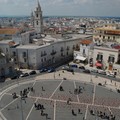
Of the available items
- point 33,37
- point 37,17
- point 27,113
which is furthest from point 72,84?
point 37,17

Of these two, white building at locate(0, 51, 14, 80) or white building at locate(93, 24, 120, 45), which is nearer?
white building at locate(0, 51, 14, 80)

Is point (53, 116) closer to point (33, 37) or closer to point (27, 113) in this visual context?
point (27, 113)

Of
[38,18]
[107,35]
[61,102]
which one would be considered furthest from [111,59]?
[38,18]

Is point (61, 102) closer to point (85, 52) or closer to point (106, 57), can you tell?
point (106, 57)

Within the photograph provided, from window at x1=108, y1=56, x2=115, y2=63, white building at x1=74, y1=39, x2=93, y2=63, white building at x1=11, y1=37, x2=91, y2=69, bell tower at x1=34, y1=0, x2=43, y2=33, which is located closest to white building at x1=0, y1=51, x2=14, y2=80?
white building at x1=11, y1=37, x2=91, y2=69

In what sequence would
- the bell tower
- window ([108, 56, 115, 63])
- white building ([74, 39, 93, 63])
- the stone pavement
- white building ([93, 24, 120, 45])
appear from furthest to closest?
the bell tower < white building ([93, 24, 120, 45]) < white building ([74, 39, 93, 63]) < window ([108, 56, 115, 63]) < the stone pavement

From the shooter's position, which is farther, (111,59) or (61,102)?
(111,59)

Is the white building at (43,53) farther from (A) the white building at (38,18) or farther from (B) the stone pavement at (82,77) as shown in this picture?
(A) the white building at (38,18)

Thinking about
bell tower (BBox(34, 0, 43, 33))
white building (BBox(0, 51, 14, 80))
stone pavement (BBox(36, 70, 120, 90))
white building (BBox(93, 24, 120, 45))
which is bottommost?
stone pavement (BBox(36, 70, 120, 90))

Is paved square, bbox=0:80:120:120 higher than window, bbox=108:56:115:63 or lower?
lower

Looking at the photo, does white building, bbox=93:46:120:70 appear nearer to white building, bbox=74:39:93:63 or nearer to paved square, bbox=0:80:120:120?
white building, bbox=74:39:93:63

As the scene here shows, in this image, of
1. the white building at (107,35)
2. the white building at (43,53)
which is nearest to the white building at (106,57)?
the white building at (107,35)
